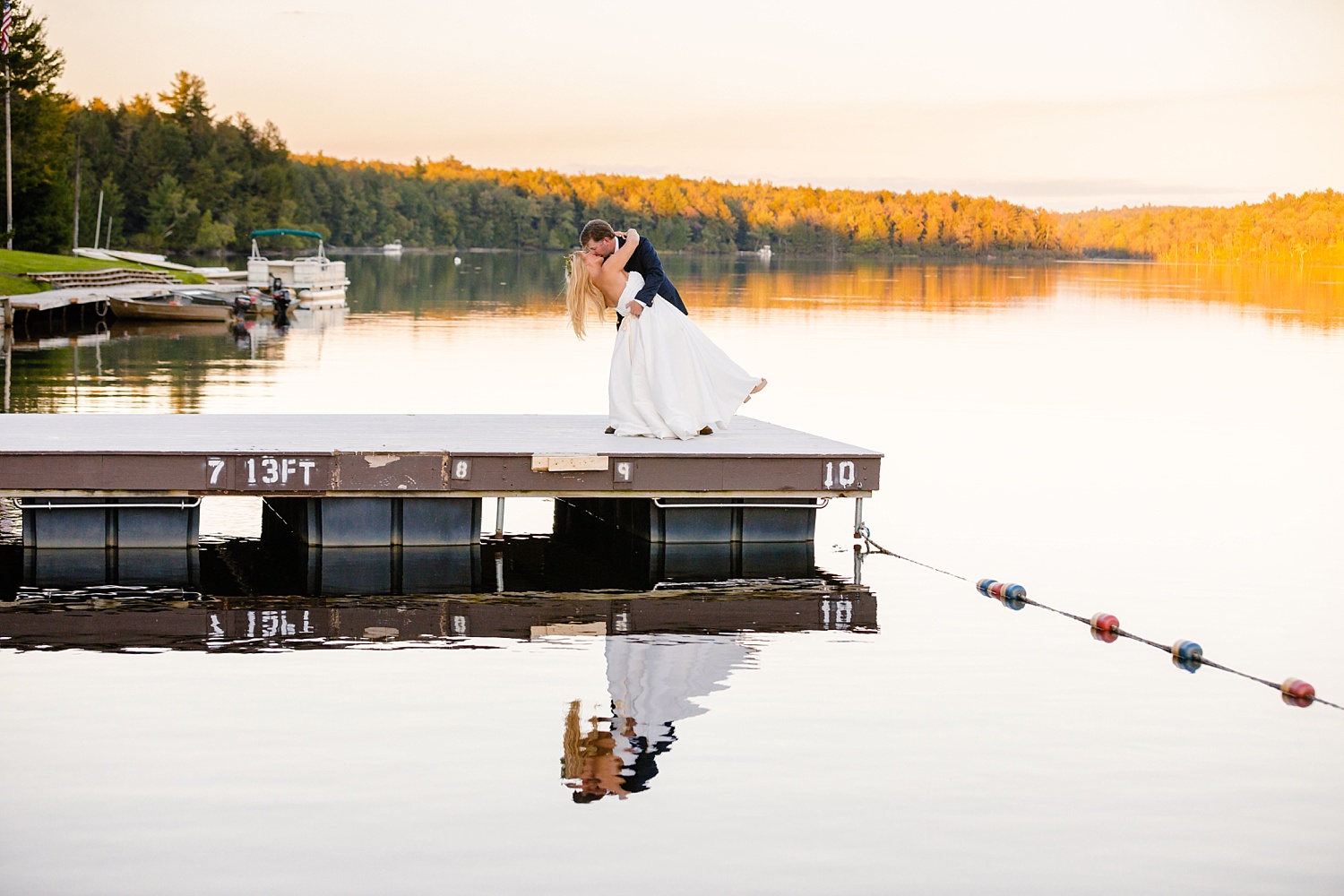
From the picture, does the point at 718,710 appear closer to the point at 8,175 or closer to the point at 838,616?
the point at 838,616

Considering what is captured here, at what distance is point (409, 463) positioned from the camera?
14.0 m

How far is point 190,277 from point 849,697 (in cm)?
7157

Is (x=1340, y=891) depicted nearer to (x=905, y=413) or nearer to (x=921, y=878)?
(x=921, y=878)

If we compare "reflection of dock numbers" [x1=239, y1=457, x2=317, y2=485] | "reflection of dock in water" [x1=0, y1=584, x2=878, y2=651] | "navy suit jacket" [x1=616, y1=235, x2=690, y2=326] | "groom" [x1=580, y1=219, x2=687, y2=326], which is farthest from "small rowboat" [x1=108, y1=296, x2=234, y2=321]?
"reflection of dock in water" [x1=0, y1=584, x2=878, y2=651]

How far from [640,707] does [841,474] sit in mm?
5222

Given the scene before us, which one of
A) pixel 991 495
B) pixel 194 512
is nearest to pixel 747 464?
pixel 194 512

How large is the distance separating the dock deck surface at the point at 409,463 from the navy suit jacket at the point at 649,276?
4.33ft

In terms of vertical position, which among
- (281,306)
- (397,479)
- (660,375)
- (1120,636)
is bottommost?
(1120,636)

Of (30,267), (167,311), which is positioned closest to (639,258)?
(167,311)

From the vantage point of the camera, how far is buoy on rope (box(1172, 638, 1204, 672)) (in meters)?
11.4

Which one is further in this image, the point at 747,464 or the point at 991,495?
the point at 991,495

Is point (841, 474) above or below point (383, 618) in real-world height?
above

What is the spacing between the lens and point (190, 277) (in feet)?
254

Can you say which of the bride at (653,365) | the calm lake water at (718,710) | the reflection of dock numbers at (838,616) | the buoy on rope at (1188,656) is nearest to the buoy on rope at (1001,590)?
the calm lake water at (718,710)
